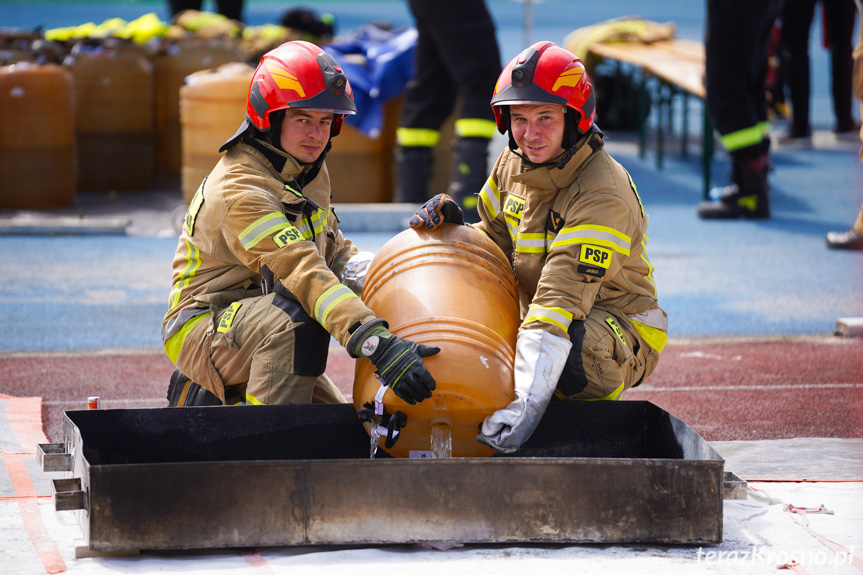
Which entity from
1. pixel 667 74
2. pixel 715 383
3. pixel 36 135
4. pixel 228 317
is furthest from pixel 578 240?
pixel 36 135

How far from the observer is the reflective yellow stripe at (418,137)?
8.46m

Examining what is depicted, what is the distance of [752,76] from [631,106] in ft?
17.4

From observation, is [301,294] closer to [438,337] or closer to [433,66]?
[438,337]

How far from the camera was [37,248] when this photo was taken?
8.18 metres

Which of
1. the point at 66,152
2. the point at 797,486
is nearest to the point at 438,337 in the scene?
the point at 797,486

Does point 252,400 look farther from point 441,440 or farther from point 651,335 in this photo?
point 651,335

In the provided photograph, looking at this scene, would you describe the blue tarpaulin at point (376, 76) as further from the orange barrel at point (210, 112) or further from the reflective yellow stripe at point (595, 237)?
the reflective yellow stripe at point (595, 237)

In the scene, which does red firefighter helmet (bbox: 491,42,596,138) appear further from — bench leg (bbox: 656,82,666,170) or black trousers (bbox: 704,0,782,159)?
bench leg (bbox: 656,82,666,170)

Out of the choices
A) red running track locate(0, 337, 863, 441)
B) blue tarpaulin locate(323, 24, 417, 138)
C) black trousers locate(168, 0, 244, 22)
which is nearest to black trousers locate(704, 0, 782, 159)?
blue tarpaulin locate(323, 24, 417, 138)

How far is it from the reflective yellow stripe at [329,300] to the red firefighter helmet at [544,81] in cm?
82

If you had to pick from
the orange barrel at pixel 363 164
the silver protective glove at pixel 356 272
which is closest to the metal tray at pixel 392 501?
the silver protective glove at pixel 356 272

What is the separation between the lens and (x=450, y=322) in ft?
11.1

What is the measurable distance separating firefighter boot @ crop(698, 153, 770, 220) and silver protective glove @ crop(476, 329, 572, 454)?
593 cm

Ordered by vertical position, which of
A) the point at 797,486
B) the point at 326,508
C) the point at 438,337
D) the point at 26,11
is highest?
the point at 438,337
